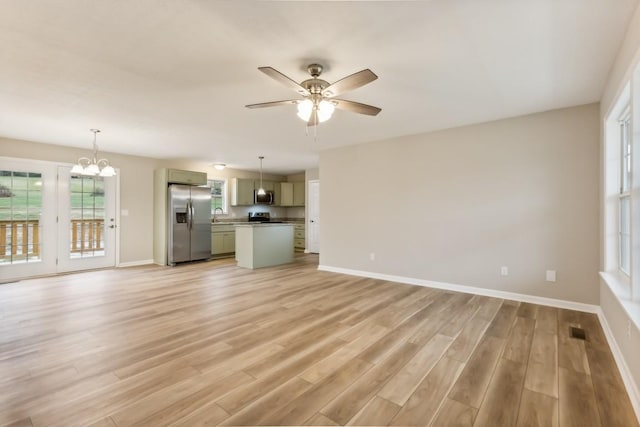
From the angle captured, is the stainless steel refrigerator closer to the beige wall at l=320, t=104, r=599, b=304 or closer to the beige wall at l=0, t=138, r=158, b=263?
the beige wall at l=0, t=138, r=158, b=263

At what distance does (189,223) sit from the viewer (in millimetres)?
6871

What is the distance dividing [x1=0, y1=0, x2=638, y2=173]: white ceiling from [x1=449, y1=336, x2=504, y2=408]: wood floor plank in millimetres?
2451

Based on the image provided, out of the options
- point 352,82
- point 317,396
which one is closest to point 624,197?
point 352,82

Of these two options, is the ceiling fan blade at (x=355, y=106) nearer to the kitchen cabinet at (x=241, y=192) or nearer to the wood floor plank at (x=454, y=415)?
the wood floor plank at (x=454, y=415)

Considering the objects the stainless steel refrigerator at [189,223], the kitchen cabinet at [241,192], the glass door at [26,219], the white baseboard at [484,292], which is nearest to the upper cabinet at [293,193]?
the kitchen cabinet at [241,192]

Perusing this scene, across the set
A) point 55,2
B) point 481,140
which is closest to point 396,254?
point 481,140

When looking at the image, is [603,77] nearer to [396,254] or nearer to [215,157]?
[396,254]

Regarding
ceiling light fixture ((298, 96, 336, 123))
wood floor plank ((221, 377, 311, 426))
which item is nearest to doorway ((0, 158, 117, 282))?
ceiling light fixture ((298, 96, 336, 123))

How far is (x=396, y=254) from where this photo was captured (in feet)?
16.5

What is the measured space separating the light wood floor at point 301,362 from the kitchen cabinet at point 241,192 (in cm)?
462

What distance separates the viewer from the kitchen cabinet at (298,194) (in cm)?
934

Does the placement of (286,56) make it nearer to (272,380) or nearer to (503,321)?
(272,380)

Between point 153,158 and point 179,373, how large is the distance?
236 inches

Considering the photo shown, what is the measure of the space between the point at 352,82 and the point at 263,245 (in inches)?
183
